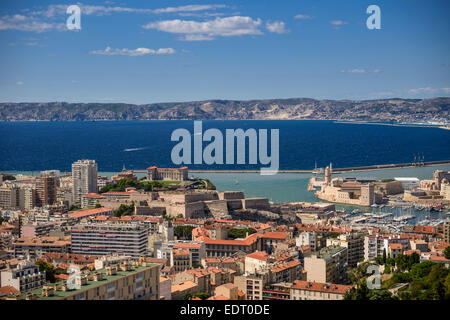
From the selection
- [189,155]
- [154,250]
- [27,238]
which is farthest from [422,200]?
[189,155]

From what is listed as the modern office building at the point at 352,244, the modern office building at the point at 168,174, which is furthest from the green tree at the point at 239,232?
the modern office building at the point at 168,174

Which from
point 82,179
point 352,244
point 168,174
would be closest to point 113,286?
point 352,244

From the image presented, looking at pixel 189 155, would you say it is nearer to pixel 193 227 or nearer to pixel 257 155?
pixel 257 155

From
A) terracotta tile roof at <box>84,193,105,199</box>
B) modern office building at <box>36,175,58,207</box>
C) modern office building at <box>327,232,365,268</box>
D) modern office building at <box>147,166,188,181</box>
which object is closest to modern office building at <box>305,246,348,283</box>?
modern office building at <box>327,232,365,268</box>

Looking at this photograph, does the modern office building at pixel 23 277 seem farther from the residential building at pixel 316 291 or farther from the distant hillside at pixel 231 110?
the distant hillside at pixel 231 110

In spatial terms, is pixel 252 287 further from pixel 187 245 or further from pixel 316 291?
pixel 187 245

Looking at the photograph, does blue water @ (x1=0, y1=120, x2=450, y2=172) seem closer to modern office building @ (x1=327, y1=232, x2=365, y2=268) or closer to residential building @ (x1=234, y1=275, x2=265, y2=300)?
modern office building @ (x1=327, y1=232, x2=365, y2=268)
